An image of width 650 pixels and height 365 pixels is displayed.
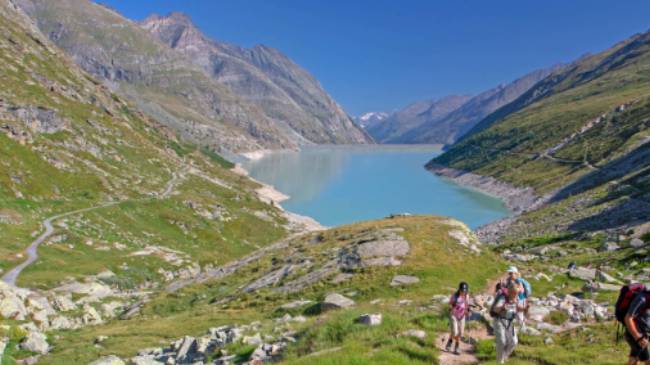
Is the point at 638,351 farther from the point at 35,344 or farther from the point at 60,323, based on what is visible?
the point at 60,323

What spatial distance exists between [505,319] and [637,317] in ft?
11.7

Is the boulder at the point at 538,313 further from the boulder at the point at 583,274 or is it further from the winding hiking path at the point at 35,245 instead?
the winding hiking path at the point at 35,245

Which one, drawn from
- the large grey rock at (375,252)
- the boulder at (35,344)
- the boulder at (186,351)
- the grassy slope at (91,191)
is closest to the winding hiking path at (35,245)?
the grassy slope at (91,191)

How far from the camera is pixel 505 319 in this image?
39.3 ft

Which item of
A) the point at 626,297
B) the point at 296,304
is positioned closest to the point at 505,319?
the point at 626,297

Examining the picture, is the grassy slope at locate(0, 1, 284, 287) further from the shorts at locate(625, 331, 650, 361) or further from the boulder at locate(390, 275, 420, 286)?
the shorts at locate(625, 331, 650, 361)

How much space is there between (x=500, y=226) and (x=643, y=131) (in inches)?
3242

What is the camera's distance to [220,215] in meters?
96.0

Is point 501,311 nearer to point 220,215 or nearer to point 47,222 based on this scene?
point 47,222

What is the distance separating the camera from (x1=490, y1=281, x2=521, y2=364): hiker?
11773 millimetres

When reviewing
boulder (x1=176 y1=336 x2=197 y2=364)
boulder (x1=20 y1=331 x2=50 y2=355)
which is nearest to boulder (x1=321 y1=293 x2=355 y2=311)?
boulder (x1=176 y1=336 x2=197 y2=364)

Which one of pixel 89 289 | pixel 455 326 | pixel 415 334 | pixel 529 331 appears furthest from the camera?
pixel 89 289

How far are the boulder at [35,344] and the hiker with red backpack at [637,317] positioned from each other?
24887 mm

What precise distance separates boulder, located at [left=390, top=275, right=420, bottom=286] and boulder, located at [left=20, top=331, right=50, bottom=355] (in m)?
19.6
